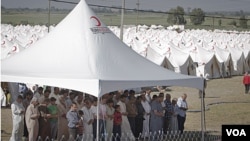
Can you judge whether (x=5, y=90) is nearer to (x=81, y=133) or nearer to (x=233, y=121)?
(x=81, y=133)

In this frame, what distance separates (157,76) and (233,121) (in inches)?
336

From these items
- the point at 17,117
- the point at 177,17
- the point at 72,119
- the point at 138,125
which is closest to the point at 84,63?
the point at 72,119

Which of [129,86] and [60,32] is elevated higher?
[60,32]

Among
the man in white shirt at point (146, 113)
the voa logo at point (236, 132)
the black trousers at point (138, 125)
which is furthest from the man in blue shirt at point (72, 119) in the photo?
the voa logo at point (236, 132)

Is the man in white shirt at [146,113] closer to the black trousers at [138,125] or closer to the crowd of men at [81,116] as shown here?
the crowd of men at [81,116]

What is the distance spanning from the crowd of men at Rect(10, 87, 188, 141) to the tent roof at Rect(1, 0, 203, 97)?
2.89ft

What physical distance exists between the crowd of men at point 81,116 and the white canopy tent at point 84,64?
0.88 metres

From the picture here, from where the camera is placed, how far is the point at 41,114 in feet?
46.7

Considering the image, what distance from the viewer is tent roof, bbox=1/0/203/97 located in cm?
1284

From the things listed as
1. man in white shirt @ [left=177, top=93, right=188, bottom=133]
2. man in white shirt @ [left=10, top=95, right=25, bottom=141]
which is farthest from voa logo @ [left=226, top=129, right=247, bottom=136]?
man in white shirt @ [left=177, top=93, right=188, bottom=133]

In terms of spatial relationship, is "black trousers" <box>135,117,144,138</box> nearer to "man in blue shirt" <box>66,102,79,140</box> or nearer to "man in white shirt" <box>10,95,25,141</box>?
"man in blue shirt" <box>66,102,79,140</box>

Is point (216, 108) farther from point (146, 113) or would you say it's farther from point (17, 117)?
point (17, 117)

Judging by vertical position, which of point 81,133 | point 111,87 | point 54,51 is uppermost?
point 54,51

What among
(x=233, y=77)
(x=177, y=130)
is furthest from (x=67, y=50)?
(x=233, y=77)
